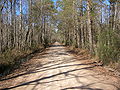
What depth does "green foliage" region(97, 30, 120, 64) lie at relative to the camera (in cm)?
898

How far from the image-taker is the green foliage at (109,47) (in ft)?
29.5

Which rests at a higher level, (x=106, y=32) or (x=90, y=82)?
(x=106, y=32)

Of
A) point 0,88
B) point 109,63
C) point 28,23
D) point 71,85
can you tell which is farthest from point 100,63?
point 28,23

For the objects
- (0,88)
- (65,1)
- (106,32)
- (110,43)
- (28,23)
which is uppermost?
(65,1)

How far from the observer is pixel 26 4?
25.9 m

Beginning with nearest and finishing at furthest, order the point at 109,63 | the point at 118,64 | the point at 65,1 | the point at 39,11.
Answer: the point at 118,64 < the point at 109,63 < the point at 65,1 < the point at 39,11

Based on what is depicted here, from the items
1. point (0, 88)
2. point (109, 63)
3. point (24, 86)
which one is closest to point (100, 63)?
point (109, 63)

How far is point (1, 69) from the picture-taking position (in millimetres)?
9469

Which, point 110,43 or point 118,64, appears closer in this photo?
point 118,64

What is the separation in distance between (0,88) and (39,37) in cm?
2819

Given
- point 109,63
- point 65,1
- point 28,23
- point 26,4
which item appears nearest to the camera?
point 109,63

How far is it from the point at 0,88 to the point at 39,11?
25.0 m

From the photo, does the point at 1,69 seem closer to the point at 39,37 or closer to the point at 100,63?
the point at 100,63

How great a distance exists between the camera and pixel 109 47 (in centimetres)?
932
